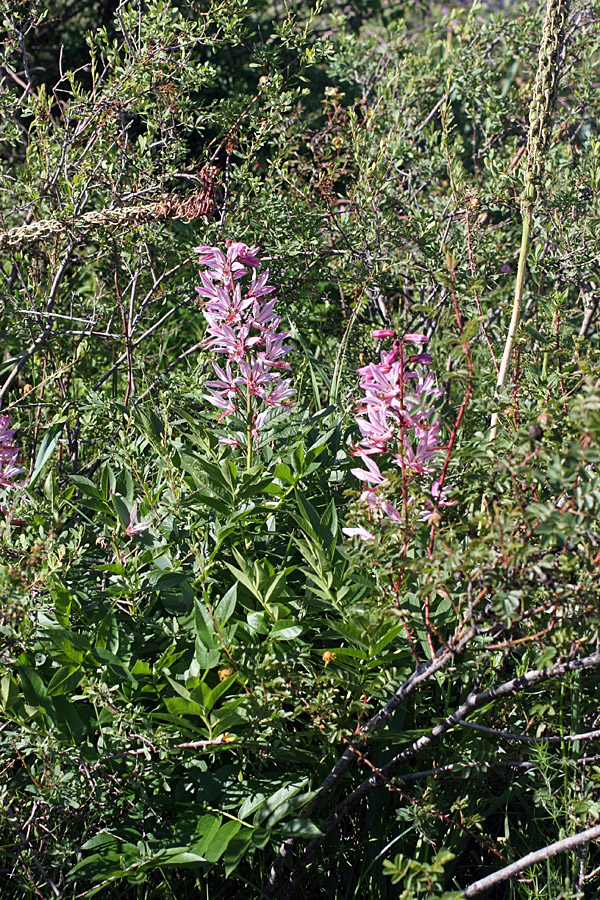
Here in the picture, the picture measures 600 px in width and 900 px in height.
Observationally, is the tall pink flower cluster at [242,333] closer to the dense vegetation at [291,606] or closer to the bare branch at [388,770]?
the dense vegetation at [291,606]

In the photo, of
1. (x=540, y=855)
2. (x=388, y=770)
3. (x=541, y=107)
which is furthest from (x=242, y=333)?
(x=540, y=855)

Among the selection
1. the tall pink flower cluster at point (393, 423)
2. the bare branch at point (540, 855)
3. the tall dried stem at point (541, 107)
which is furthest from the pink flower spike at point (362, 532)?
the bare branch at point (540, 855)

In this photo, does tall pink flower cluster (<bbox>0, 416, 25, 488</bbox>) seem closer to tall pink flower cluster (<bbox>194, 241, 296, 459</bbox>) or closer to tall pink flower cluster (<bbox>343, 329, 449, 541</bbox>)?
tall pink flower cluster (<bbox>194, 241, 296, 459</bbox>)

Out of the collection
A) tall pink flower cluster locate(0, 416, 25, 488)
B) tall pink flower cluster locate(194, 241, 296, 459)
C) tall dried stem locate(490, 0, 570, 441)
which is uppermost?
tall dried stem locate(490, 0, 570, 441)

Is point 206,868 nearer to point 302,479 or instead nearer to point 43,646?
point 43,646

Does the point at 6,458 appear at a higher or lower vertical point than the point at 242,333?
lower

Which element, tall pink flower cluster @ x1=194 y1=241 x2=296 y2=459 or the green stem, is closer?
the green stem

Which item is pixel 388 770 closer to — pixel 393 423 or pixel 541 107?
pixel 393 423

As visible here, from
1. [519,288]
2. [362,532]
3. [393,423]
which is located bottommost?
[362,532]

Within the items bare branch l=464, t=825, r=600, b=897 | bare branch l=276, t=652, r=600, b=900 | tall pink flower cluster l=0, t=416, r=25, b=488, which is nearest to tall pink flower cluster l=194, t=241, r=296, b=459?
tall pink flower cluster l=0, t=416, r=25, b=488

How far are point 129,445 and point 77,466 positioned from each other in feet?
1.65

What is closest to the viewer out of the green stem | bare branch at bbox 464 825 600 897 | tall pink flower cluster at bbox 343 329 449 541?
bare branch at bbox 464 825 600 897

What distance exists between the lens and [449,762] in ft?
7.09

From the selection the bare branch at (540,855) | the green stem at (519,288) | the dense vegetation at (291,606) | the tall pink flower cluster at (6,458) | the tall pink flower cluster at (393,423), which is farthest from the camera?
the tall pink flower cluster at (6,458)
